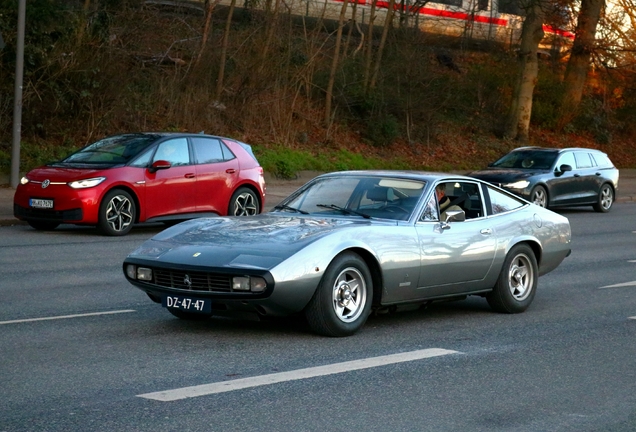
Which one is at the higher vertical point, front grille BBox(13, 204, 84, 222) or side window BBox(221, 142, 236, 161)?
side window BBox(221, 142, 236, 161)

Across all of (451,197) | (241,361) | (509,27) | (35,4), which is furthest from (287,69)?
(241,361)

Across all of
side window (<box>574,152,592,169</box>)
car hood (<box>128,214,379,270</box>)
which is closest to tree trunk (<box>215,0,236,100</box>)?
side window (<box>574,152,592,169</box>)

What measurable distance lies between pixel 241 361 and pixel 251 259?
2.83 ft

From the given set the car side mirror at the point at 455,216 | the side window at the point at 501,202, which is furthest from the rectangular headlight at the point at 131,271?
the side window at the point at 501,202

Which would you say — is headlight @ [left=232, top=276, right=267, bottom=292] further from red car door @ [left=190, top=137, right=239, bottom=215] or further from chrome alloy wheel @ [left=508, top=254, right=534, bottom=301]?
red car door @ [left=190, top=137, right=239, bottom=215]

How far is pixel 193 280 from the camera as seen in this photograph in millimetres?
8078

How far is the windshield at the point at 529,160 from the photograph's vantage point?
25.8 meters

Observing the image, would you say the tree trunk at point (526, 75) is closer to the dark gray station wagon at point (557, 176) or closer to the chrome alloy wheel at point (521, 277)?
the dark gray station wagon at point (557, 176)

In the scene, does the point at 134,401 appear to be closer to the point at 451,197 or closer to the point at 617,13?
the point at 451,197

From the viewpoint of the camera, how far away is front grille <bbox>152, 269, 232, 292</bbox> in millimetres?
7953

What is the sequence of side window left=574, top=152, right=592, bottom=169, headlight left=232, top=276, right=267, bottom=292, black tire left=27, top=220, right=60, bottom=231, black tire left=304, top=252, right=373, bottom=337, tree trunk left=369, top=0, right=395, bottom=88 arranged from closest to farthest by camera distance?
headlight left=232, top=276, right=267, bottom=292 < black tire left=304, top=252, right=373, bottom=337 < black tire left=27, top=220, right=60, bottom=231 < side window left=574, top=152, right=592, bottom=169 < tree trunk left=369, top=0, right=395, bottom=88

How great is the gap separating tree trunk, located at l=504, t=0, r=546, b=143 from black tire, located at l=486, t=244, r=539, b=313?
2709 cm

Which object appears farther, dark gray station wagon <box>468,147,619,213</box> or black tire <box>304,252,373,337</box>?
dark gray station wagon <box>468,147,619,213</box>

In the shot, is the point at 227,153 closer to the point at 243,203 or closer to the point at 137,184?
the point at 243,203
